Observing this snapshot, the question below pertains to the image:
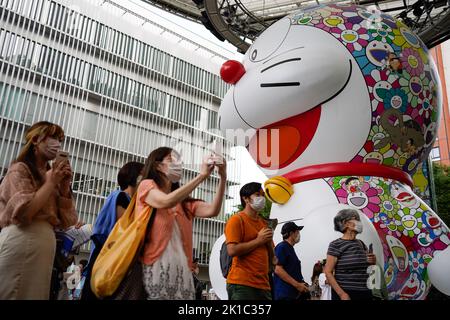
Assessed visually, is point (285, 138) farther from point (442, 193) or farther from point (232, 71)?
point (442, 193)

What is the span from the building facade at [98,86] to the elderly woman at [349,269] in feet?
63.2

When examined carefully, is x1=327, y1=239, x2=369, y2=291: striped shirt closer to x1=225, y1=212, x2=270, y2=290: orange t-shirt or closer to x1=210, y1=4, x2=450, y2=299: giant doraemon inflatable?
x1=225, y1=212, x2=270, y2=290: orange t-shirt

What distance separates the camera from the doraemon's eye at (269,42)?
4.62 metres

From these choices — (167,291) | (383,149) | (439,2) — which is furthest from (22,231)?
(439,2)

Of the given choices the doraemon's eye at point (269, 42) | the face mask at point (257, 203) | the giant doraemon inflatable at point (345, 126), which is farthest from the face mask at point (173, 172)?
the doraemon's eye at point (269, 42)

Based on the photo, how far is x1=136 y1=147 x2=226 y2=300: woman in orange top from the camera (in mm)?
2021

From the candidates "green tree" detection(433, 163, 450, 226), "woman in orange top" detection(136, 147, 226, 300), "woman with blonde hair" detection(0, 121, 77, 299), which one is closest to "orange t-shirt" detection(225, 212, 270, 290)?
"woman in orange top" detection(136, 147, 226, 300)

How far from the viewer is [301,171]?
4.38 metres

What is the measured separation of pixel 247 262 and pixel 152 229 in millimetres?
812

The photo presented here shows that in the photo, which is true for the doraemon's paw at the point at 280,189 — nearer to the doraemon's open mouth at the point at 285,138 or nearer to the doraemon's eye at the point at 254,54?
the doraemon's open mouth at the point at 285,138

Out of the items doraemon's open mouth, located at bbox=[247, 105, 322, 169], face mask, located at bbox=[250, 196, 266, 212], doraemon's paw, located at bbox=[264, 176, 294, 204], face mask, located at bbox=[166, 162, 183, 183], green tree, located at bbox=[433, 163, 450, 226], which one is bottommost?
face mask, located at bbox=[250, 196, 266, 212]

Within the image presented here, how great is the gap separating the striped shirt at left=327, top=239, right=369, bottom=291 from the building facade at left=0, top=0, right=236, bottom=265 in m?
19.3

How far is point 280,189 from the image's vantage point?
4.26 metres

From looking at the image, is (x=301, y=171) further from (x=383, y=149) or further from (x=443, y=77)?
(x=443, y=77)
